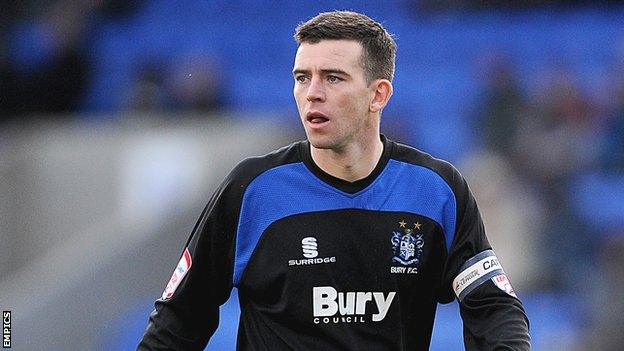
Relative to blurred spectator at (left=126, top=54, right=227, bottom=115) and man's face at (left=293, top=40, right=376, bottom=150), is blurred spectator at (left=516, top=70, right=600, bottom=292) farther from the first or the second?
man's face at (left=293, top=40, right=376, bottom=150)

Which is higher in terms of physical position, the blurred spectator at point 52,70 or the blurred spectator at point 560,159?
the blurred spectator at point 52,70

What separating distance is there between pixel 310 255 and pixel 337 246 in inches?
4.0

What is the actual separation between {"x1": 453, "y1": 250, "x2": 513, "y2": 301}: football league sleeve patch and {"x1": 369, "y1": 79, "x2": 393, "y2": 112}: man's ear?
66 centimetres

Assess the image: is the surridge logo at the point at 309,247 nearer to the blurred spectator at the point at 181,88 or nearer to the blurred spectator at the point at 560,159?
the blurred spectator at the point at 560,159

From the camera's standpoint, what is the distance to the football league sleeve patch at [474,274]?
15.1 ft

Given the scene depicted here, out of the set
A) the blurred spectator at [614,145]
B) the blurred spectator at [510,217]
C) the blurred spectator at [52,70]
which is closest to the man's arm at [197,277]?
the blurred spectator at [510,217]

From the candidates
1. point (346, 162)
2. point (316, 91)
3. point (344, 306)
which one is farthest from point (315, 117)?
point (344, 306)

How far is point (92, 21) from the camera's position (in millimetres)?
14383

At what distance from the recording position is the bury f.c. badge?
4617 millimetres

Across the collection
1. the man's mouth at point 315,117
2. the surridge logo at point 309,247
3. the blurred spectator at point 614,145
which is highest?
the blurred spectator at point 614,145

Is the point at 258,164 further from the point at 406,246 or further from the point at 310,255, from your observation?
the point at 406,246

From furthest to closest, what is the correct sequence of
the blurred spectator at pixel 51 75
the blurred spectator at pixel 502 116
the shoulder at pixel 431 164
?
the blurred spectator at pixel 51 75
the blurred spectator at pixel 502 116
the shoulder at pixel 431 164

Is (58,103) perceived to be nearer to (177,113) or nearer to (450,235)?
(177,113)

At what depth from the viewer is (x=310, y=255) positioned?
15.1 feet
